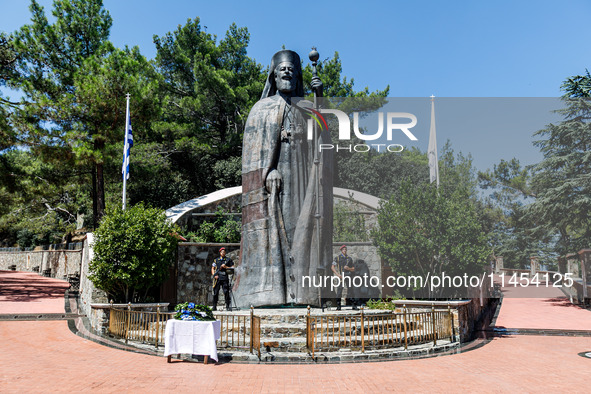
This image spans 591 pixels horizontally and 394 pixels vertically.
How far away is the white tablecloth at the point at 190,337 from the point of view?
8914 millimetres

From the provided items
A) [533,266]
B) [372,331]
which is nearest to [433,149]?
[372,331]

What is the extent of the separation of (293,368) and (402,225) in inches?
362

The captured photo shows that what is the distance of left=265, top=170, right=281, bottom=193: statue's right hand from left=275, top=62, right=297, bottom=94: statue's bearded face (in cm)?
269

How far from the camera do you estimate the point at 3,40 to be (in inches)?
915

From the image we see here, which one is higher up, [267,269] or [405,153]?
[405,153]

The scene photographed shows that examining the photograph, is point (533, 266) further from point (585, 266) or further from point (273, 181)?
point (273, 181)

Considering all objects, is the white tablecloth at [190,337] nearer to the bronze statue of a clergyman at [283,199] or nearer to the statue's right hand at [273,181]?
the bronze statue of a clergyman at [283,199]

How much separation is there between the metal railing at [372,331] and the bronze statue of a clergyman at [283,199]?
2410mm

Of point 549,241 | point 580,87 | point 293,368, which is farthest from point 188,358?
point 580,87

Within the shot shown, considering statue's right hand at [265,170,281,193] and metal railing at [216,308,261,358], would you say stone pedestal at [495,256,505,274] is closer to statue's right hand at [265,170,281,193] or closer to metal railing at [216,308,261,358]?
statue's right hand at [265,170,281,193]

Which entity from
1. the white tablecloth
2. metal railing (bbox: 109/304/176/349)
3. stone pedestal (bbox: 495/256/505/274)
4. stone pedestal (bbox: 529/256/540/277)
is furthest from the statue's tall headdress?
stone pedestal (bbox: 495/256/505/274)

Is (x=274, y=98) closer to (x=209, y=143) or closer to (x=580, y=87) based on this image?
(x=580, y=87)

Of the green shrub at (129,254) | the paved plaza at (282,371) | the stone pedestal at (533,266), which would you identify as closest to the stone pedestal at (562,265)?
the stone pedestal at (533,266)

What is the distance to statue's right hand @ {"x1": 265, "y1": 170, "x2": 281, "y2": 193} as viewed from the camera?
43.9 feet
